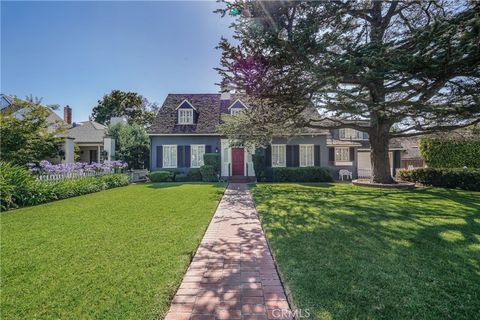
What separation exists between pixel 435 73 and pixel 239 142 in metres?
10.3

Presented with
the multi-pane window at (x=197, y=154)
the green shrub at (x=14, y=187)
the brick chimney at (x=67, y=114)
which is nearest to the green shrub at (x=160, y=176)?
the multi-pane window at (x=197, y=154)

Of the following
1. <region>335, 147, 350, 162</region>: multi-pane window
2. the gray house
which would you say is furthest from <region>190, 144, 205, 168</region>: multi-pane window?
<region>335, 147, 350, 162</region>: multi-pane window

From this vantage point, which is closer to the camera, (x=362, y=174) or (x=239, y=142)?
(x=239, y=142)

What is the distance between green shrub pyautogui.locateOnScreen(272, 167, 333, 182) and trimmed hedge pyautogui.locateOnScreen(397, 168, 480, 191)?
5.08 m

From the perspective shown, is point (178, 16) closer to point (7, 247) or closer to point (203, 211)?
point (203, 211)

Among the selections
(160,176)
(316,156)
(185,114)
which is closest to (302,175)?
(316,156)

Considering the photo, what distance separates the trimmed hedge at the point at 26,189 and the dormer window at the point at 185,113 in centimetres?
934

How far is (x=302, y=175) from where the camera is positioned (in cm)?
1762

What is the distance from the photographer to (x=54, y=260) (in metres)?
4.18

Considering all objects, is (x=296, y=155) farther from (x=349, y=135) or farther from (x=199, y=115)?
(x=349, y=135)

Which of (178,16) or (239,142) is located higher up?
(178,16)

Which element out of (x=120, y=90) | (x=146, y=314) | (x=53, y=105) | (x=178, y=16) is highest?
(x=120, y=90)

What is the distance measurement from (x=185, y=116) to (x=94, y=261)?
16647 mm

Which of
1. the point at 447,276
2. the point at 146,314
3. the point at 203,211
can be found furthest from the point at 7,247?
the point at 447,276
